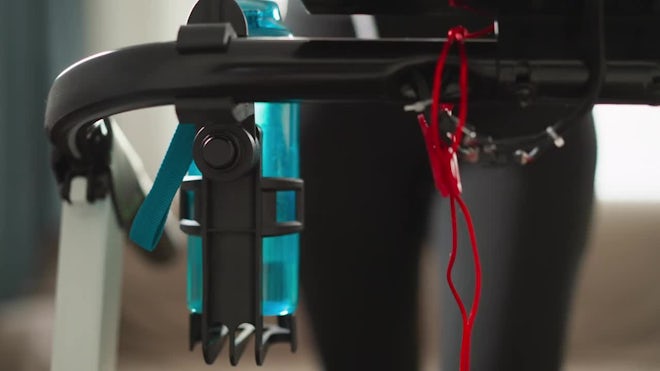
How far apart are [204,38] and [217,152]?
0.30 feet

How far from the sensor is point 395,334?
45.8 inches

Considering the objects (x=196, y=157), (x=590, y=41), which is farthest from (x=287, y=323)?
(x=590, y=41)

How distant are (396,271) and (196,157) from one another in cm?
71

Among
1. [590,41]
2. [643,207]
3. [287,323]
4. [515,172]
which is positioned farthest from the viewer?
[643,207]

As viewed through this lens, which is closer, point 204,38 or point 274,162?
point 204,38

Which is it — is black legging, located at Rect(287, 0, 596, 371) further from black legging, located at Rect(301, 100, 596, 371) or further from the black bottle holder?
the black bottle holder

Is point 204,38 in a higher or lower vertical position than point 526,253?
higher

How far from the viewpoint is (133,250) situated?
1.63 metres

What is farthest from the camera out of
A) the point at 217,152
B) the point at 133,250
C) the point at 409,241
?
the point at 133,250

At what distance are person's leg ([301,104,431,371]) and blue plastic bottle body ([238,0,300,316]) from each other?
176mm

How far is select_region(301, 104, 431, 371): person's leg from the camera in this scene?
1138 millimetres

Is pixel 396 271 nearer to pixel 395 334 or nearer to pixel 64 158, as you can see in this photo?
pixel 395 334

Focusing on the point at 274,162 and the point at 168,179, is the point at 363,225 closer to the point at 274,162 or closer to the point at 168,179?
the point at 274,162

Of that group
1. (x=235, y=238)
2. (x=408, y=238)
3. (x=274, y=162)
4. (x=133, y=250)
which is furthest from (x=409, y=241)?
(x=133, y=250)
